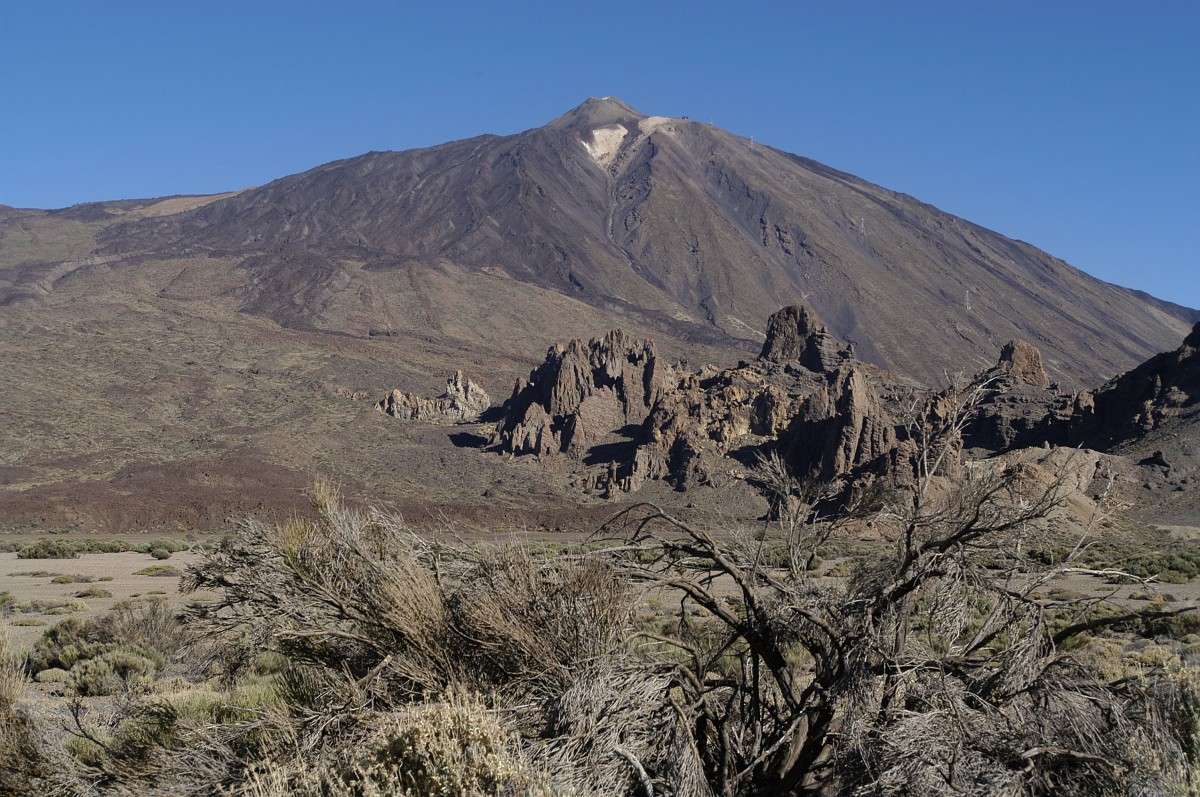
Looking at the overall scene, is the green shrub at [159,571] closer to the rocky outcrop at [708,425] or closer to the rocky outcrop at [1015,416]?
the rocky outcrop at [708,425]

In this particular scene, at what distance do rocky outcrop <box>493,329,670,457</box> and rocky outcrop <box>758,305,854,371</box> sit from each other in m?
8.78

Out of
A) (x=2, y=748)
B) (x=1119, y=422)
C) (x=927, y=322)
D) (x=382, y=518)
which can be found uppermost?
(x=927, y=322)

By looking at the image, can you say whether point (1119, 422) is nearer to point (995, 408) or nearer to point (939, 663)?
point (995, 408)

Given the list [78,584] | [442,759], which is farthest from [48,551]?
[442,759]

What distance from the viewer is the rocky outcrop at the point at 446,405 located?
3120 inches

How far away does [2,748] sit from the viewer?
19.9 ft

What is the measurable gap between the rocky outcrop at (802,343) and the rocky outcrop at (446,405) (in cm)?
2447

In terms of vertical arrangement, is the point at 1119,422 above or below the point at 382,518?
above

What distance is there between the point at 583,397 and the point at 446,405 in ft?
54.0

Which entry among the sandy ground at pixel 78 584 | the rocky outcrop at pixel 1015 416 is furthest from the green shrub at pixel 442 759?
the rocky outcrop at pixel 1015 416

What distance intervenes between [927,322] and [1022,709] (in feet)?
Answer: 555

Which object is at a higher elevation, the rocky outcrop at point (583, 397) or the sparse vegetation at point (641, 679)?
the rocky outcrop at point (583, 397)

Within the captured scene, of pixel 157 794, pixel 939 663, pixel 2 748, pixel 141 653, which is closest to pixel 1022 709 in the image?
pixel 939 663

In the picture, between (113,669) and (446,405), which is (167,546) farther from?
(446,405)
